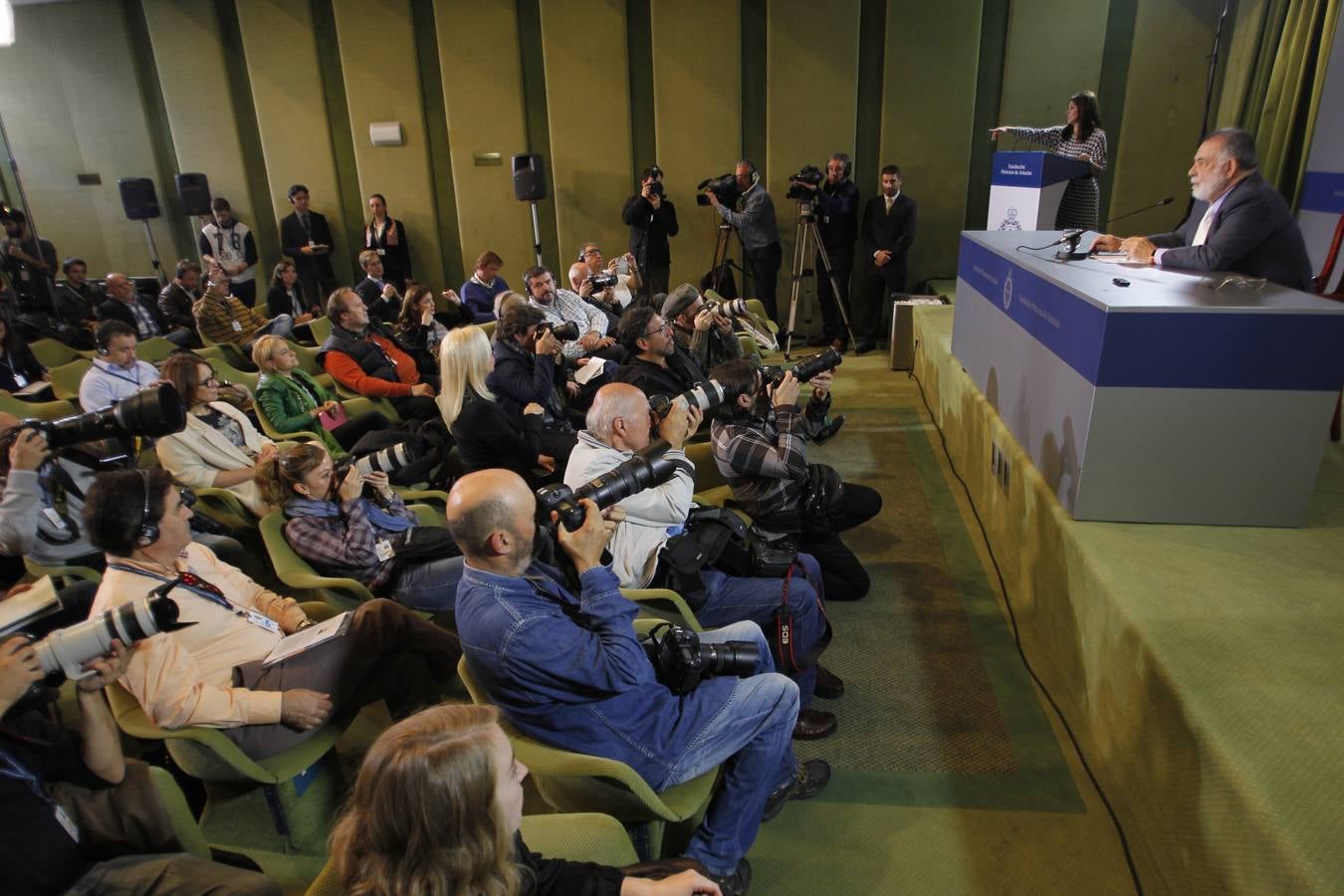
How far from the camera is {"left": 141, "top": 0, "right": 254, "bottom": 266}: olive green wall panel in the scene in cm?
737

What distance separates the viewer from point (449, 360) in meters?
3.18

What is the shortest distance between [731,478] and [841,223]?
445 centimetres

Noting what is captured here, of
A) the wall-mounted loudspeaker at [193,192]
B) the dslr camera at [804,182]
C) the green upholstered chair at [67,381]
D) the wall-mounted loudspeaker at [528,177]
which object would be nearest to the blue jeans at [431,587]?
the green upholstered chair at [67,381]

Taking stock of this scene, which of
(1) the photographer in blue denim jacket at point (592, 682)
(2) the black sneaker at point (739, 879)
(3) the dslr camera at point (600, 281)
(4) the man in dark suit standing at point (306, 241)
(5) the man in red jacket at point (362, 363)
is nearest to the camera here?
(1) the photographer in blue denim jacket at point (592, 682)

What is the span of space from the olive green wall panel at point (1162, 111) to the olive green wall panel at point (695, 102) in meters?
3.11

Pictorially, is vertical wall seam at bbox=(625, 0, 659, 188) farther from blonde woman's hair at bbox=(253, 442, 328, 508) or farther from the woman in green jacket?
blonde woman's hair at bbox=(253, 442, 328, 508)

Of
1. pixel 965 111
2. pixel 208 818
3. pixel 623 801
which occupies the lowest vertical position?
pixel 208 818

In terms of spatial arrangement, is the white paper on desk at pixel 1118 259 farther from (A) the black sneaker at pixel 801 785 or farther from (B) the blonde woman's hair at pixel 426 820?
(B) the blonde woman's hair at pixel 426 820

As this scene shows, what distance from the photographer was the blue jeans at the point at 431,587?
2.42 metres

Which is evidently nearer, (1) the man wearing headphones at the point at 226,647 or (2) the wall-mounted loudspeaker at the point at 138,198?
(1) the man wearing headphones at the point at 226,647

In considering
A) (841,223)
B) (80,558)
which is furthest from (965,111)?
(80,558)

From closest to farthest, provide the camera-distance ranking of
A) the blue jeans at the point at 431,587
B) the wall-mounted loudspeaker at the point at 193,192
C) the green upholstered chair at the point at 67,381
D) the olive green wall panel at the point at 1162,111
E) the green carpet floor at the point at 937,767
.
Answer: the green carpet floor at the point at 937,767
the blue jeans at the point at 431,587
the green upholstered chair at the point at 67,381
the olive green wall panel at the point at 1162,111
the wall-mounted loudspeaker at the point at 193,192

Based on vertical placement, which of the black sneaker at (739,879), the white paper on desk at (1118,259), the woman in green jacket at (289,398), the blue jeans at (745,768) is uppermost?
the white paper on desk at (1118,259)

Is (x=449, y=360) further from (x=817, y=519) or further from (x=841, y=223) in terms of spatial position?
(x=841, y=223)
